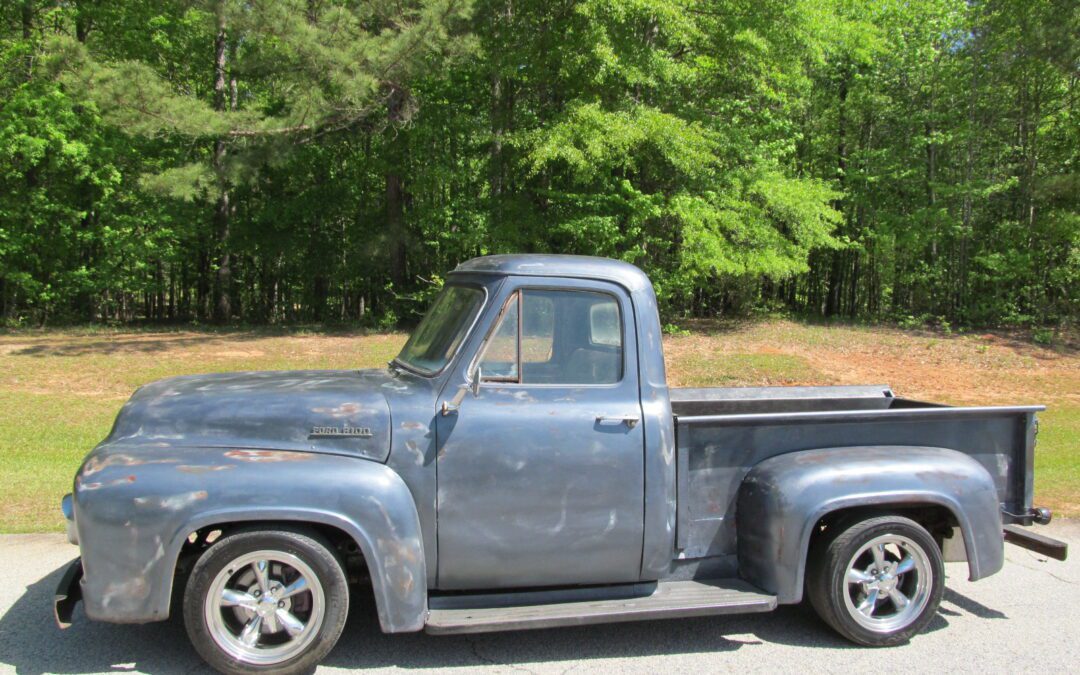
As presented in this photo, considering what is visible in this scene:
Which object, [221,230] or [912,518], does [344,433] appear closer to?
[912,518]

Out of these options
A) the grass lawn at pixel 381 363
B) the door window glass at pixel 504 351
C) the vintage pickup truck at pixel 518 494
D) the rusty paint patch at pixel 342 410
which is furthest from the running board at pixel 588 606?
the grass lawn at pixel 381 363

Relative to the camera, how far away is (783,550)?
4238mm

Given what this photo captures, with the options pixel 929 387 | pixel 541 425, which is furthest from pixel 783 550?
pixel 929 387

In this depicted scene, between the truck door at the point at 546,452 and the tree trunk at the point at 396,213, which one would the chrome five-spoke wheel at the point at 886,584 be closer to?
the truck door at the point at 546,452

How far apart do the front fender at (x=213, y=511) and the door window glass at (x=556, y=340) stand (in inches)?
33.1

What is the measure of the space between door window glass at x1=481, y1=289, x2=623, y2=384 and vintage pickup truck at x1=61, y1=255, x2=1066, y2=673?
1 cm

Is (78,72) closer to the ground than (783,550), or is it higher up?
higher up

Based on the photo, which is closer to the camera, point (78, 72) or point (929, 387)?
point (929, 387)

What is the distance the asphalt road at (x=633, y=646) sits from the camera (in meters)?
4.01

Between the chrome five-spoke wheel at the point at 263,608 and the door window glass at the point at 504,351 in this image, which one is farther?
the door window glass at the point at 504,351

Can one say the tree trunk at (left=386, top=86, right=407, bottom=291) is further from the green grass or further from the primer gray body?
the primer gray body

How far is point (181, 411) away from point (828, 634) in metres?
3.69

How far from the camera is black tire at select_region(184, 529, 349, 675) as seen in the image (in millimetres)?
3697

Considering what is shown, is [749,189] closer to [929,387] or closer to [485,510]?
[929,387]
